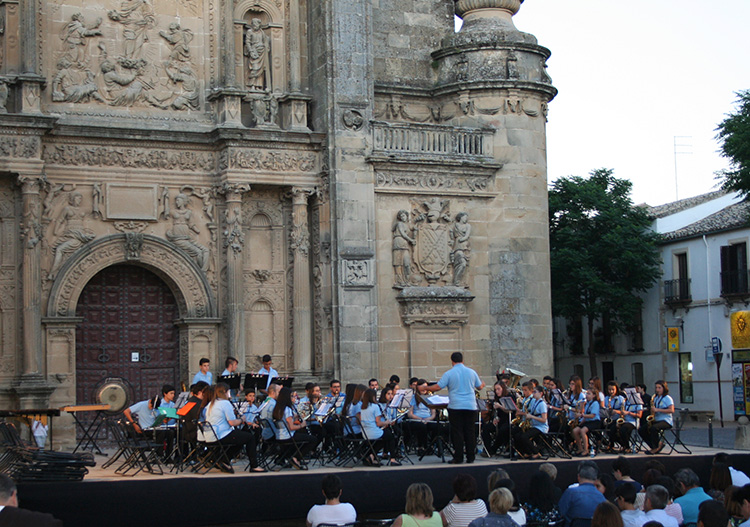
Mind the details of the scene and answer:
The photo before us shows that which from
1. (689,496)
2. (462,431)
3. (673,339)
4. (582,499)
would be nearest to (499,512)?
(582,499)

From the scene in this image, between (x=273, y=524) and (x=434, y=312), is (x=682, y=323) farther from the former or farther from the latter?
(x=273, y=524)

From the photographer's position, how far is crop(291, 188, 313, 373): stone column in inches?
947

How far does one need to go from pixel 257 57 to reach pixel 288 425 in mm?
9795

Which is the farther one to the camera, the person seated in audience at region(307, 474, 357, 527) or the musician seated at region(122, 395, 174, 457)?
the musician seated at region(122, 395, 174, 457)

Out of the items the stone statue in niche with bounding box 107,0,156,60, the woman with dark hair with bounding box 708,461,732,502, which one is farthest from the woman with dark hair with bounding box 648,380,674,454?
the stone statue in niche with bounding box 107,0,156,60

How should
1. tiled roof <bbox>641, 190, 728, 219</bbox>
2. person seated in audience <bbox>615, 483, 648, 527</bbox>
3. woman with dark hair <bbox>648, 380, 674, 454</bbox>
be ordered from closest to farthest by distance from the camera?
person seated in audience <bbox>615, 483, 648, 527</bbox>
woman with dark hair <bbox>648, 380, 674, 454</bbox>
tiled roof <bbox>641, 190, 728, 219</bbox>

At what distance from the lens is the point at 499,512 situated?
34.4ft

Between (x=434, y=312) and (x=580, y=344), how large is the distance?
23.3 meters

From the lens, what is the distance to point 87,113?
23266 mm

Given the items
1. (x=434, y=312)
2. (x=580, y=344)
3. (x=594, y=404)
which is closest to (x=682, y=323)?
(x=580, y=344)

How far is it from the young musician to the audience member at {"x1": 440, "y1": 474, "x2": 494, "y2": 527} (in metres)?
8.10

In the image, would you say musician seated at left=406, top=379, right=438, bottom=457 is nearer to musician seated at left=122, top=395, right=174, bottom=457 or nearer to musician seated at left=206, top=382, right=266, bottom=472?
musician seated at left=206, top=382, right=266, bottom=472

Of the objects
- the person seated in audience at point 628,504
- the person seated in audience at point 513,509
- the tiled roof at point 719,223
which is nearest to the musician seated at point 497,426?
the person seated in audience at point 513,509

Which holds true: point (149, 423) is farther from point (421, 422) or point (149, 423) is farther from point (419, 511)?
point (419, 511)
